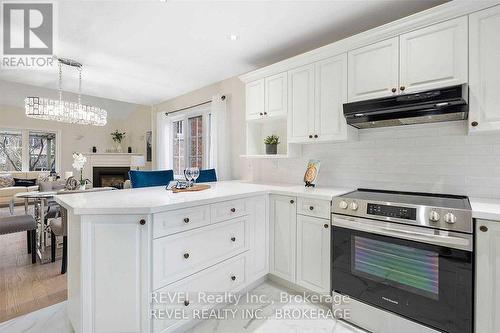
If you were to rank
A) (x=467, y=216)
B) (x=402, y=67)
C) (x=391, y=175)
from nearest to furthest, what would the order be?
(x=467, y=216) < (x=402, y=67) < (x=391, y=175)

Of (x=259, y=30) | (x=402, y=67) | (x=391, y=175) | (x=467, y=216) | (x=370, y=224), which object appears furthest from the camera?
(x=259, y=30)

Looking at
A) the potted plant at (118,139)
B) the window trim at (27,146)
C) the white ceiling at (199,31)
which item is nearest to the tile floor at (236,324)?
the white ceiling at (199,31)

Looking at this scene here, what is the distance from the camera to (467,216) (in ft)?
4.65

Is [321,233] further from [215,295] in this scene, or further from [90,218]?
[90,218]

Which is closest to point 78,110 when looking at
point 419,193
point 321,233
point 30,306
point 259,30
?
point 30,306

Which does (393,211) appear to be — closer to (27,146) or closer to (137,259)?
(137,259)

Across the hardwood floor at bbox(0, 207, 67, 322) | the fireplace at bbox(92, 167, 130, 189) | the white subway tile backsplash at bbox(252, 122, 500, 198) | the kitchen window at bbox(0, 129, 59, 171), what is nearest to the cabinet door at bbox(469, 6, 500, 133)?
the white subway tile backsplash at bbox(252, 122, 500, 198)

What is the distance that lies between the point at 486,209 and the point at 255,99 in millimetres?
2263

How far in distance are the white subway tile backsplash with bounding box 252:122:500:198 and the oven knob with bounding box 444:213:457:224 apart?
25.5 inches

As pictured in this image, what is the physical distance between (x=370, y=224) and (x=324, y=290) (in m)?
0.73

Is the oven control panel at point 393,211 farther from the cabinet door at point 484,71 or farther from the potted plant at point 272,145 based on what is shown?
the potted plant at point 272,145

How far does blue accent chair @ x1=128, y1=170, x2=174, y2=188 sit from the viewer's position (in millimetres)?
2822

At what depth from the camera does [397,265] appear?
166cm

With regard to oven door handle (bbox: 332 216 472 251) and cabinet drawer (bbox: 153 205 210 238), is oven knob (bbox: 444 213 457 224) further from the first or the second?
cabinet drawer (bbox: 153 205 210 238)
